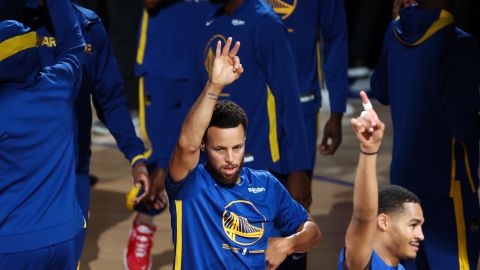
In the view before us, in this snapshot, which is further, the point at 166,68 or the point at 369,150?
the point at 166,68

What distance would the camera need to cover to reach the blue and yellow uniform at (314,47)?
495 centimetres

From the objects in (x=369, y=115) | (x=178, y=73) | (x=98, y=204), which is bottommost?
(x=98, y=204)

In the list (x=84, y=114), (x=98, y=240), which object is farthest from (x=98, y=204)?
(x=84, y=114)

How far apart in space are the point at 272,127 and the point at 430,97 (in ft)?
2.21

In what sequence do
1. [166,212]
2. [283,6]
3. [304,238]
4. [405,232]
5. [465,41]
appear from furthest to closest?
[166,212] < [283,6] < [465,41] < [304,238] < [405,232]

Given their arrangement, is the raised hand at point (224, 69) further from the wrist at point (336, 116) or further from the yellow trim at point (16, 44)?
the wrist at point (336, 116)

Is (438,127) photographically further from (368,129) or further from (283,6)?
(368,129)

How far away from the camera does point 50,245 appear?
3400mm

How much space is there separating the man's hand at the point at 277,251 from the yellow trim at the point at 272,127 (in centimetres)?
101

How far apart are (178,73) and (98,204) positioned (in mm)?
1840

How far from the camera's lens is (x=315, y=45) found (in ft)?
16.5

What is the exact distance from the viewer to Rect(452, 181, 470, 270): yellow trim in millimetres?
4215

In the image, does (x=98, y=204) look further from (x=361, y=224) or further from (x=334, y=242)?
(x=361, y=224)

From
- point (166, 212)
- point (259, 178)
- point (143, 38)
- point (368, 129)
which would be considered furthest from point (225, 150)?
point (166, 212)
